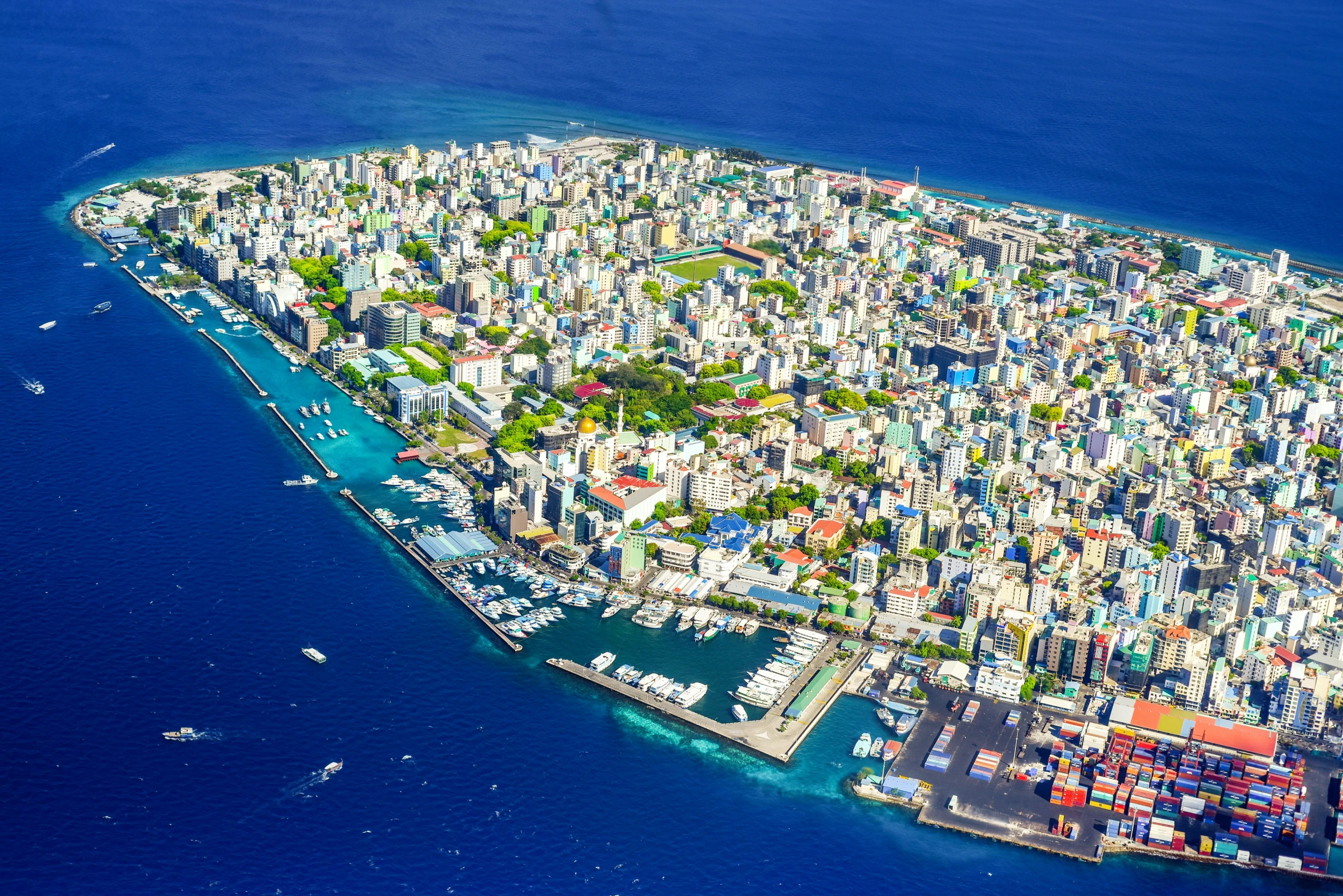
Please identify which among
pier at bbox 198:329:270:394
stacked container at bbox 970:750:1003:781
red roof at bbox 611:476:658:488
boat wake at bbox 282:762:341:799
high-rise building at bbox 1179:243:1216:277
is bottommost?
boat wake at bbox 282:762:341:799

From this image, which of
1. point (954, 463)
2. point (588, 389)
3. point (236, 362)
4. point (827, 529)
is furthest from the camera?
point (236, 362)

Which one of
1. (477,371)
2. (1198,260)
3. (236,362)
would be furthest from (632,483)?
(1198,260)

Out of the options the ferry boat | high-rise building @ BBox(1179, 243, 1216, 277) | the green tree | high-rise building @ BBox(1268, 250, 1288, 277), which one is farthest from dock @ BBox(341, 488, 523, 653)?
high-rise building @ BBox(1268, 250, 1288, 277)

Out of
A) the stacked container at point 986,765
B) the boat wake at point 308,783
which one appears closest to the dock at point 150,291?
the boat wake at point 308,783

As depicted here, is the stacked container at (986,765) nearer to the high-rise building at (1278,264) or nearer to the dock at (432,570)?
the dock at (432,570)

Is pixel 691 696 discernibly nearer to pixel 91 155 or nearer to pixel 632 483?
pixel 632 483

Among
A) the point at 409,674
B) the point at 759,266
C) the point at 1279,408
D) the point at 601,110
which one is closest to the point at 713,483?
the point at 409,674

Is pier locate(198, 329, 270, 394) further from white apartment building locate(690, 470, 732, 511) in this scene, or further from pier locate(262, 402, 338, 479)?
white apartment building locate(690, 470, 732, 511)
